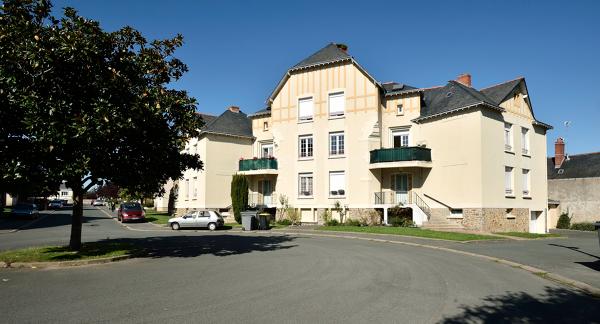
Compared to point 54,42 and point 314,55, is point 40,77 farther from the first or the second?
point 314,55

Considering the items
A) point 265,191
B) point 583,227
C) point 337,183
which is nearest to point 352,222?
point 337,183

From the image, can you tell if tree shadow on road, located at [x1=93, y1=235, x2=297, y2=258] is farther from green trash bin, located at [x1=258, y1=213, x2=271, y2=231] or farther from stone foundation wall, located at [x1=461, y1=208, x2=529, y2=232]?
stone foundation wall, located at [x1=461, y1=208, x2=529, y2=232]

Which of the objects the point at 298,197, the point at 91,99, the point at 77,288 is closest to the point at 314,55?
the point at 298,197

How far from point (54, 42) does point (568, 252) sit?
18.0 m

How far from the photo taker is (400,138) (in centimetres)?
3044

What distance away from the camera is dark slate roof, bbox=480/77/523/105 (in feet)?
92.4

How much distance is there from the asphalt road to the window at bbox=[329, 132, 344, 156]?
57.2ft

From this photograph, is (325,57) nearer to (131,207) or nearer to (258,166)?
(258,166)

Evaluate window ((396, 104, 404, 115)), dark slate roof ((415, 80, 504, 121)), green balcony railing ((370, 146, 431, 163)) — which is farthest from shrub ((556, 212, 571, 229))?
window ((396, 104, 404, 115))

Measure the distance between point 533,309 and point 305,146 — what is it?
25.2m

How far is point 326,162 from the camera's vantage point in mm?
31078

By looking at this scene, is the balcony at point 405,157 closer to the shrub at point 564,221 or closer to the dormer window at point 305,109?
the dormer window at point 305,109

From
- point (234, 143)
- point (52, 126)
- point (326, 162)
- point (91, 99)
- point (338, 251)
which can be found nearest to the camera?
point (52, 126)

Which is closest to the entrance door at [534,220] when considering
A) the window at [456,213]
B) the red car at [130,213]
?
the window at [456,213]
